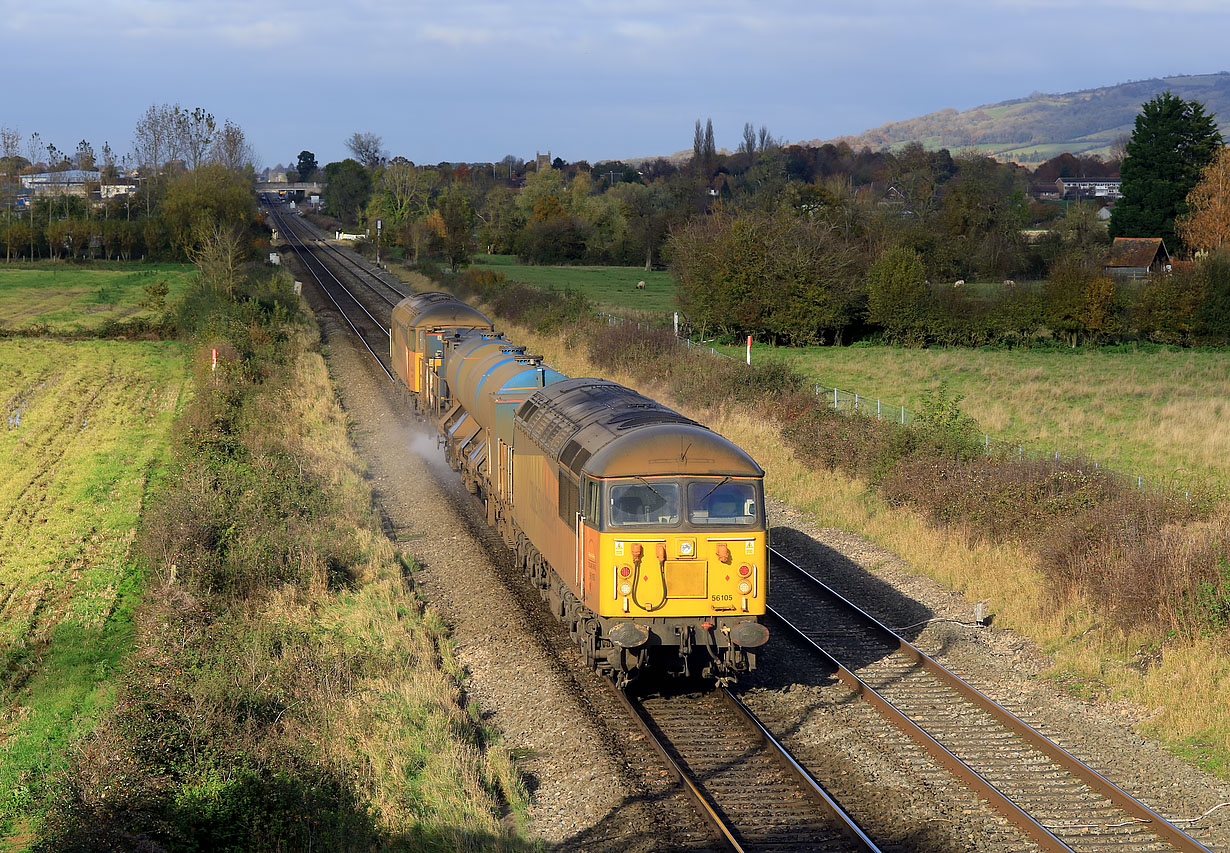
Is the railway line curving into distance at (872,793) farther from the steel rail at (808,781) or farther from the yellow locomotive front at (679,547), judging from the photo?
the yellow locomotive front at (679,547)

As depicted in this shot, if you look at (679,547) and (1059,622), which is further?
(1059,622)

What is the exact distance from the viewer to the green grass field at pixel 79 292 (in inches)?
2172

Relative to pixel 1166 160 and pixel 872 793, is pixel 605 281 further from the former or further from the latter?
pixel 872 793

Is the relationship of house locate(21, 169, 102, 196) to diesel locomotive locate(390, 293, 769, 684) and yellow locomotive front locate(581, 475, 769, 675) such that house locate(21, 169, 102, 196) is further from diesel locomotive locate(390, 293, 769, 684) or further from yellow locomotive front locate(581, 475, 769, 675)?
yellow locomotive front locate(581, 475, 769, 675)

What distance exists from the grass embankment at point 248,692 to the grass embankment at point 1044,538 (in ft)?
27.0

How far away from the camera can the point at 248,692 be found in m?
13.0

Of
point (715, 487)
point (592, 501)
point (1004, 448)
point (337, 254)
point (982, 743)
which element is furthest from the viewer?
point (337, 254)

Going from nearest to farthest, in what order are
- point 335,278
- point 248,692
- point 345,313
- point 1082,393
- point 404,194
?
point 248,692
point 1082,393
point 345,313
point 335,278
point 404,194

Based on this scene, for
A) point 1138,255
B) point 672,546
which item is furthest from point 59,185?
point 672,546

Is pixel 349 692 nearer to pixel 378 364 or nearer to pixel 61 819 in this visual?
pixel 61 819

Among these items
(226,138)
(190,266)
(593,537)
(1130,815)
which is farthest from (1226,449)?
(226,138)

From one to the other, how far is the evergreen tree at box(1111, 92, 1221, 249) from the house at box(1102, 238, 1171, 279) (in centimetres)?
300

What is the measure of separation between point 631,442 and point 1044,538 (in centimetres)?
849

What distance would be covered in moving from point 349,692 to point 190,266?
250ft
